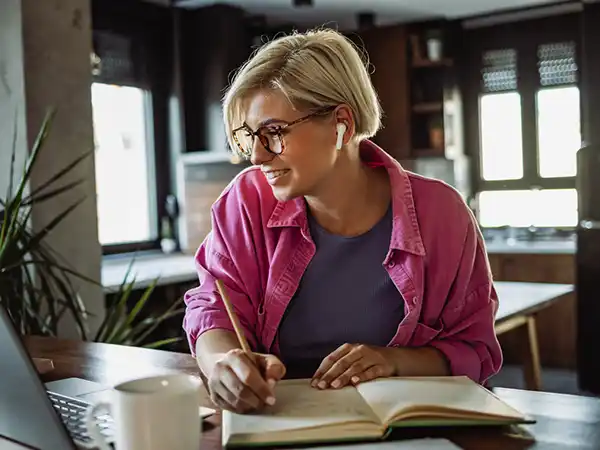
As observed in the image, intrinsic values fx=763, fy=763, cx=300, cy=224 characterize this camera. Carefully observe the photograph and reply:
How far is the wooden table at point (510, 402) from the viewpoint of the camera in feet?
3.05

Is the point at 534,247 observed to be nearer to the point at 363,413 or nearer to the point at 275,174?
the point at 275,174

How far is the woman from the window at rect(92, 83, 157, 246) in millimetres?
2984

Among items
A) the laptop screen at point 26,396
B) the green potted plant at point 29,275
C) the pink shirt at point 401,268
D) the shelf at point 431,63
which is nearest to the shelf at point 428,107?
the shelf at point 431,63

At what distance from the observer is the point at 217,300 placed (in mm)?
1418

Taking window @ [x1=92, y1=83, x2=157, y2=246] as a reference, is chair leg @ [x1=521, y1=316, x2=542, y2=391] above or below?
below

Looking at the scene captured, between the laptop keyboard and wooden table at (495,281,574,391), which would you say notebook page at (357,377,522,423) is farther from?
wooden table at (495,281,574,391)

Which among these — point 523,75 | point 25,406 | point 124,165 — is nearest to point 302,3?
point 124,165

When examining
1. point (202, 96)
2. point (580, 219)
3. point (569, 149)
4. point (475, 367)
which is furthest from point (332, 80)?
point (569, 149)

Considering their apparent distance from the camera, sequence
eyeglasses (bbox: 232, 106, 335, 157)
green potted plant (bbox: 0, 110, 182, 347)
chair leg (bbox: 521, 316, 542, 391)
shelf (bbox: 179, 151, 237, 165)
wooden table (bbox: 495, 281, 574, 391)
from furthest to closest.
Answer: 1. shelf (bbox: 179, 151, 237, 165)
2. chair leg (bbox: 521, 316, 542, 391)
3. wooden table (bbox: 495, 281, 574, 391)
4. green potted plant (bbox: 0, 110, 182, 347)
5. eyeglasses (bbox: 232, 106, 335, 157)

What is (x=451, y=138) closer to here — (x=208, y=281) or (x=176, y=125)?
(x=176, y=125)

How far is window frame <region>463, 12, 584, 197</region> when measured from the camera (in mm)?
5133

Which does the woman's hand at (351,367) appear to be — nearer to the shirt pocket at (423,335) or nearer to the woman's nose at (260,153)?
the shirt pocket at (423,335)

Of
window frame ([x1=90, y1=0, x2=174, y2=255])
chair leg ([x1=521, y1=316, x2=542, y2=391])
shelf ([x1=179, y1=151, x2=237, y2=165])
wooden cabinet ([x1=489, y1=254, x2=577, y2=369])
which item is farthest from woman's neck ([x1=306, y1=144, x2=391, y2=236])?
wooden cabinet ([x1=489, y1=254, x2=577, y2=369])

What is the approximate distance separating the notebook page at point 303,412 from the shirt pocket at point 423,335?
304 millimetres
